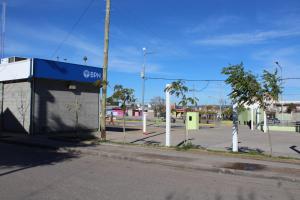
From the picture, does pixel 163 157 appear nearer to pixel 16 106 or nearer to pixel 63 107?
pixel 63 107

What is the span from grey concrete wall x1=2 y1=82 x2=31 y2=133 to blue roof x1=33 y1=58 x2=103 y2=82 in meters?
1.33

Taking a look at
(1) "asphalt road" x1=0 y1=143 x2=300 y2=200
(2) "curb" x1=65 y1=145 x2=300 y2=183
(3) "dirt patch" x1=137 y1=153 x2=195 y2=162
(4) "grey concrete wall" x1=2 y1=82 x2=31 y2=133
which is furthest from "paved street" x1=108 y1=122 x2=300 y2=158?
(1) "asphalt road" x1=0 y1=143 x2=300 y2=200

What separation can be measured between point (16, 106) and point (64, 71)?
395cm

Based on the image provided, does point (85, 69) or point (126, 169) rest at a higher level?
point (85, 69)

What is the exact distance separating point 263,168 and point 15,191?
23.9 ft

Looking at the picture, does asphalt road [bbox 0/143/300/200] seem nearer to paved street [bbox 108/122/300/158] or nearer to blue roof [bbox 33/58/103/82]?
paved street [bbox 108/122/300/158]

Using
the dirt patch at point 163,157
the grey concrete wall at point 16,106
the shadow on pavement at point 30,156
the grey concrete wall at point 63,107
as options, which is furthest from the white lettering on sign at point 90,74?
the dirt patch at point 163,157

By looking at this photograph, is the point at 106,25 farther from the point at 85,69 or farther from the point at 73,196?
the point at 73,196

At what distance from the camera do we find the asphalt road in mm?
8102

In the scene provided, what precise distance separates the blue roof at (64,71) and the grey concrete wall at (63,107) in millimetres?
670

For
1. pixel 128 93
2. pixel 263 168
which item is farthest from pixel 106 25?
pixel 263 168

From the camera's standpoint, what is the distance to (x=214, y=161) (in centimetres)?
1320

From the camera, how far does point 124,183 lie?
9414 millimetres

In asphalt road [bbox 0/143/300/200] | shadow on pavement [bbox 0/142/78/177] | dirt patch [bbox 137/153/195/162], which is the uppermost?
dirt patch [bbox 137/153/195/162]
